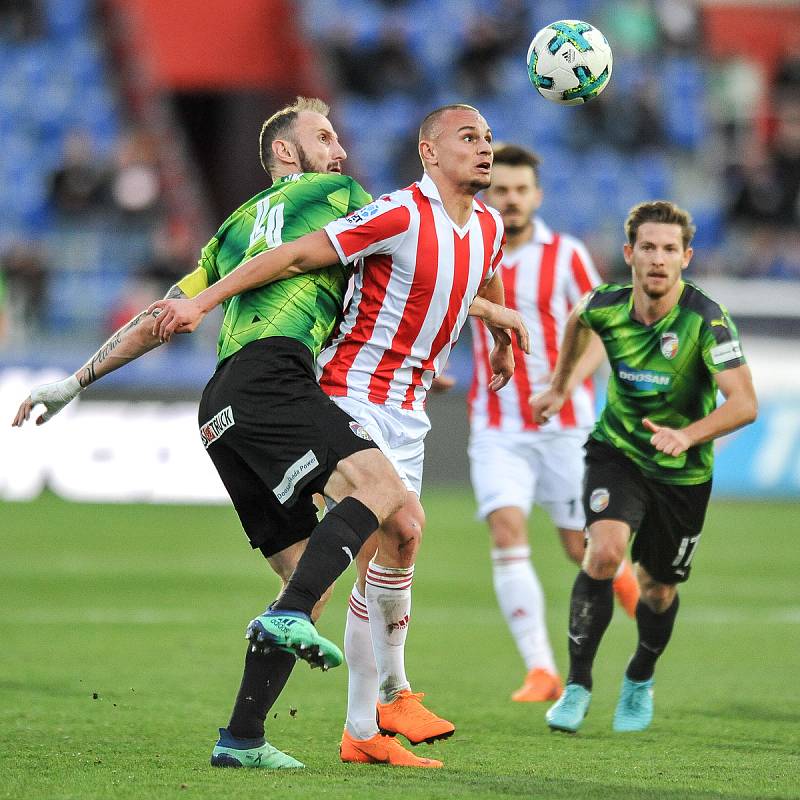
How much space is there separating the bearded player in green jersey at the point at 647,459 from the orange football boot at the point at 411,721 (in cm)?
93

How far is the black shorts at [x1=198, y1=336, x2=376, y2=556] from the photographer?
482 centimetres

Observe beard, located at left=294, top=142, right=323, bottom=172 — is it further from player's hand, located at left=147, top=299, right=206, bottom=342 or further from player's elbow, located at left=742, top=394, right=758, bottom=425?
player's elbow, located at left=742, top=394, right=758, bottom=425

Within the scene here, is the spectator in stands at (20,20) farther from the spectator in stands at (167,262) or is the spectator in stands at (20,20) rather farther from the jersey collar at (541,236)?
the jersey collar at (541,236)

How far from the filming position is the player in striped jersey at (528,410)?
7.52 m

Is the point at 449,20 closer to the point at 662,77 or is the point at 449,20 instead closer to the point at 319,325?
the point at 662,77

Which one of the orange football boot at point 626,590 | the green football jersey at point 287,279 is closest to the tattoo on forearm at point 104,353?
the green football jersey at point 287,279

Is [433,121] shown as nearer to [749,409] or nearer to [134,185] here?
[749,409]

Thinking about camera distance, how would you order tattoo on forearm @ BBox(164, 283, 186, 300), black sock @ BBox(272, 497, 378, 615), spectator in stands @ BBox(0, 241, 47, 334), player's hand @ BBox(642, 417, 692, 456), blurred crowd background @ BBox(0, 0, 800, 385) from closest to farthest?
black sock @ BBox(272, 497, 378, 615), tattoo on forearm @ BBox(164, 283, 186, 300), player's hand @ BBox(642, 417, 692, 456), spectator in stands @ BBox(0, 241, 47, 334), blurred crowd background @ BBox(0, 0, 800, 385)

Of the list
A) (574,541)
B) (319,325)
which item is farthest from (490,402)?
(319,325)

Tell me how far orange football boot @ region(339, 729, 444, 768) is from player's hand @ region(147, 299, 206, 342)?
5.01 ft

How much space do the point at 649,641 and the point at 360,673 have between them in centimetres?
157

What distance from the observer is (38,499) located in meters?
14.7

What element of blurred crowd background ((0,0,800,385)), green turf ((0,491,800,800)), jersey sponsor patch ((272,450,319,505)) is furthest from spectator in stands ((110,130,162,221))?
jersey sponsor patch ((272,450,319,505))

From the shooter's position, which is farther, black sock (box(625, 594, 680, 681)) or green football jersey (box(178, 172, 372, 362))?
black sock (box(625, 594, 680, 681))
